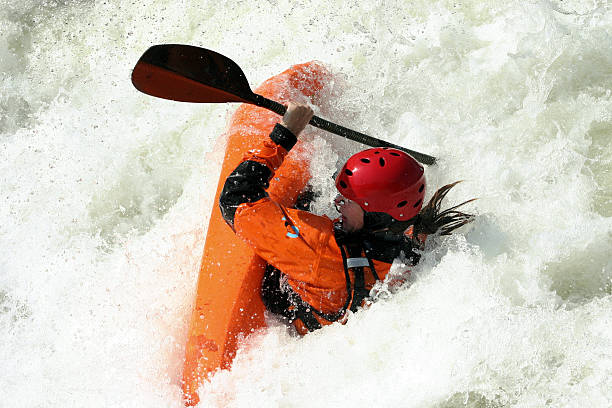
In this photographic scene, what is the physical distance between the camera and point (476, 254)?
269 cm

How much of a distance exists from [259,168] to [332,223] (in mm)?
407

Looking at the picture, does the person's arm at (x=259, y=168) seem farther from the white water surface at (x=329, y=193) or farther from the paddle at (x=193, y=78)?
the white water surface at (x=329, y=193)

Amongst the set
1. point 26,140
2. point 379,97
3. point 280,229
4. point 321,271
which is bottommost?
point 26,140

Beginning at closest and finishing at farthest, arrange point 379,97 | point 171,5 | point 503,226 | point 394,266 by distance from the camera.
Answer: point 394,266, point 503,226, point 379,97, point 171,5

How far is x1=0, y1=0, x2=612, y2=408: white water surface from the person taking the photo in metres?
2.40

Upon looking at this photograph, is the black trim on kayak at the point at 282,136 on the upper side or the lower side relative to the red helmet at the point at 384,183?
upper

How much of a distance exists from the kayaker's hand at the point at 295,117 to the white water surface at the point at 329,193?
2.50 feet

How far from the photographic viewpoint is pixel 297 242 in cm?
235

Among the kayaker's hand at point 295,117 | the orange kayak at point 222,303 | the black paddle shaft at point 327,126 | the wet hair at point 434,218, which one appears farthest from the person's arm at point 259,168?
the wet hair at point 434,218

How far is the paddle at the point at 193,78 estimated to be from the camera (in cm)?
264

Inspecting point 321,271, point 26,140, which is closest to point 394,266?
point 321,271

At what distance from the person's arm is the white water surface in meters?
0.73

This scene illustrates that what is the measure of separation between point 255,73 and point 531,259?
2.75m

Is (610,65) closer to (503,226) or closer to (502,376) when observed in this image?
(503,226)
